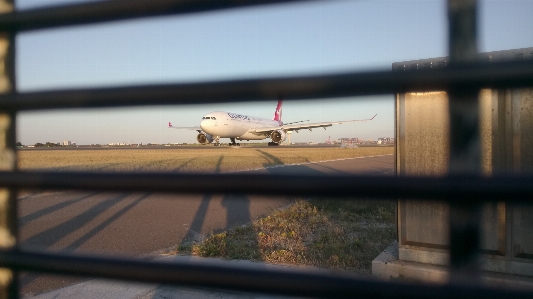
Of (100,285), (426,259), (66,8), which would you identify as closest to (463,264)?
(66,8)

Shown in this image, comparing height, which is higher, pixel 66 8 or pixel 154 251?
pixel 66 8

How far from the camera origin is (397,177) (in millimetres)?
540

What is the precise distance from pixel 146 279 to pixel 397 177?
0.43m

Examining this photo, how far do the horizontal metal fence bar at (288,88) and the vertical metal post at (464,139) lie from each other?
23 mm

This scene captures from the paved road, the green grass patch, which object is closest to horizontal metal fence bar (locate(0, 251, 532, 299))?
the paved road

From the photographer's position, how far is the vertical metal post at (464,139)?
1.75ft

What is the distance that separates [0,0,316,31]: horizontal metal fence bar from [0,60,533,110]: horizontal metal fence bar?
0.12m

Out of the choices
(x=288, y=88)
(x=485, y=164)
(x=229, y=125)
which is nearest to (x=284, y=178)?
(x=288, y=88)

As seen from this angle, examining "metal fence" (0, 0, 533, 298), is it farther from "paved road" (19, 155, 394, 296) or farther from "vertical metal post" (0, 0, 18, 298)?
"paved road" (19, 155, 394, 296)

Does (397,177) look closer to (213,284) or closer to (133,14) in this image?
(213,284)

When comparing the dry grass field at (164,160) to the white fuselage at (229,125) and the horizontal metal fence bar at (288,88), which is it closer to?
the horizontal metal fence bar at (288,88)

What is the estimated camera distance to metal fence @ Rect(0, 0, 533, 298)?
51 centimetres

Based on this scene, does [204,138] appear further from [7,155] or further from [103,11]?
[103,11]

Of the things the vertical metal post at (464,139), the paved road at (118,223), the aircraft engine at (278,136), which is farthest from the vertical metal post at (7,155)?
the aircraft engine at (278,136)
